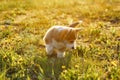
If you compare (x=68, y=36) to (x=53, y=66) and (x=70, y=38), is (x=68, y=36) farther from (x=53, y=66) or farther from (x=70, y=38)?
(x=53, y=66)

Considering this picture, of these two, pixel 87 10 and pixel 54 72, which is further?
pixel 87 10

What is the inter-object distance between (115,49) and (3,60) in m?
2.56

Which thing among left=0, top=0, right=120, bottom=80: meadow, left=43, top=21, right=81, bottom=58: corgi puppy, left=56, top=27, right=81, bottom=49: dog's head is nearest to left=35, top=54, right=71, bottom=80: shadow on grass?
left=0, top=0, right=120, bottom=80: meadow

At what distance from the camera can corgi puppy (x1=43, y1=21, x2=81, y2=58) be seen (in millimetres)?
5578

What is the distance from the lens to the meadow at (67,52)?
17.7 feet

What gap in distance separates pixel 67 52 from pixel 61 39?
0.70m

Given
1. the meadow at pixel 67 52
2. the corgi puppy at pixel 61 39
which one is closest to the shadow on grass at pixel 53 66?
the meadow at pixel 67 52

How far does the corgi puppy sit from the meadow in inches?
8.0

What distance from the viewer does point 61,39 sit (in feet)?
18.5

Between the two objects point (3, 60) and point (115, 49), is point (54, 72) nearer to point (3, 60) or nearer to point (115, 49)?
point (3, 60)

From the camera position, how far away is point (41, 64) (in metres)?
5.73

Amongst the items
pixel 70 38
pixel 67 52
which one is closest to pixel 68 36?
pixel 70 38

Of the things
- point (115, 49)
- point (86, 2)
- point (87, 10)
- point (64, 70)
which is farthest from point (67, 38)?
point (86, 2)

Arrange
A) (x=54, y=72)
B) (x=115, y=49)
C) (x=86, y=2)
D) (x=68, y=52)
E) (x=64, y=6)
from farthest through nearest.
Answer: (x=86, y=2) < (x=64, y=6) < (x=115, y=49) < (x=68, y=52) < (x=54, y=72)
